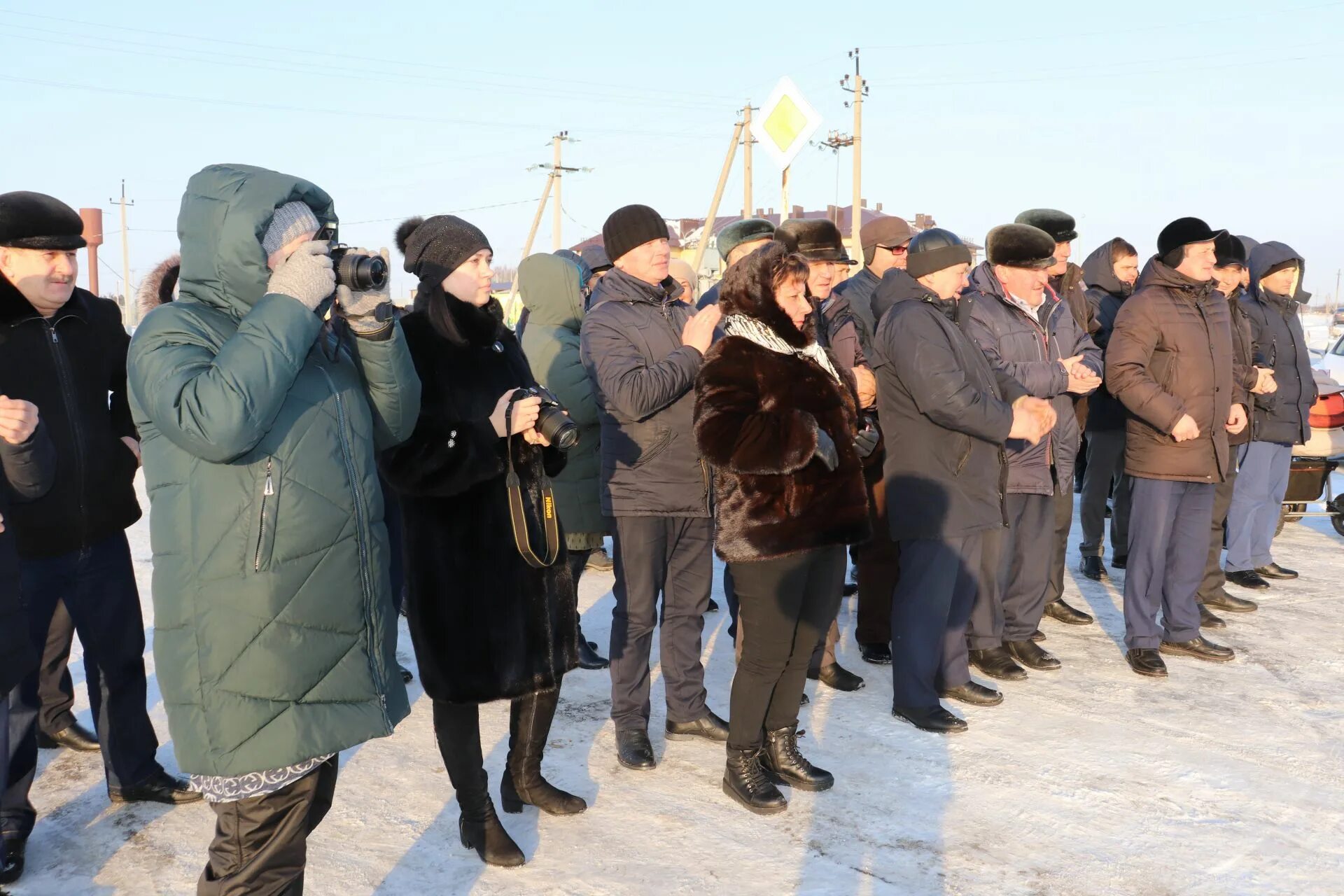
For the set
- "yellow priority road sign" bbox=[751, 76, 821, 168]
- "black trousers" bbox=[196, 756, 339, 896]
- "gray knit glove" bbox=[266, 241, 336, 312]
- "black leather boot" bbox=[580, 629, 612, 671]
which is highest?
"yellow priority road sign" bbox=[751, 76, 821, 168]

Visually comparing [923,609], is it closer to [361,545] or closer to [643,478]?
[643,478]

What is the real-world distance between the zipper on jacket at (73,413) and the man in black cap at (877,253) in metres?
3.58

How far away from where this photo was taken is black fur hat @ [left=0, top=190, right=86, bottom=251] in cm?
349

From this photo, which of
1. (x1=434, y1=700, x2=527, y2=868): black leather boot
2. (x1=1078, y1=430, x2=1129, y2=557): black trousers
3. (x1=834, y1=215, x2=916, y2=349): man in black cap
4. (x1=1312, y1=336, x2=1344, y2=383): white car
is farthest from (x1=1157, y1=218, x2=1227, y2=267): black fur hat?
(x1=1312, y1=336, x2=1344, y2=383): white car

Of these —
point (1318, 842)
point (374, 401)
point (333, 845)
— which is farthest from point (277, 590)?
point (1318, 842)

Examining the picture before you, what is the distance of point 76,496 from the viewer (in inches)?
146

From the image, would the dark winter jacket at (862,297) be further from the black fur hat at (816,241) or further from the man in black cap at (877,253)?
the black fur hat at (816,241)

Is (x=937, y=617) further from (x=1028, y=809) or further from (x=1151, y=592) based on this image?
(x=1151, y=592)

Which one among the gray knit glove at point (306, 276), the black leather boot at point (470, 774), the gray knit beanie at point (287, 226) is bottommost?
the black leather boot at point (470, 774)

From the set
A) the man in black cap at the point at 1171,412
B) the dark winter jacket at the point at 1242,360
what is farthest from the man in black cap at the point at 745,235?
the dark winter jacket at the point at 1242,360

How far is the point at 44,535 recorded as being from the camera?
3654 mm

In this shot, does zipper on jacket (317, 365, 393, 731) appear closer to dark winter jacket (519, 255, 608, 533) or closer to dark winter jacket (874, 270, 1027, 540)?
dark winter jacket (519, 255, 608, 533)

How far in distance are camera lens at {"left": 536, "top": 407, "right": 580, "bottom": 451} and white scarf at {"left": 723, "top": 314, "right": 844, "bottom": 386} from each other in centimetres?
78

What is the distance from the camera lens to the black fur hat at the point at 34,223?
3.49 metres
